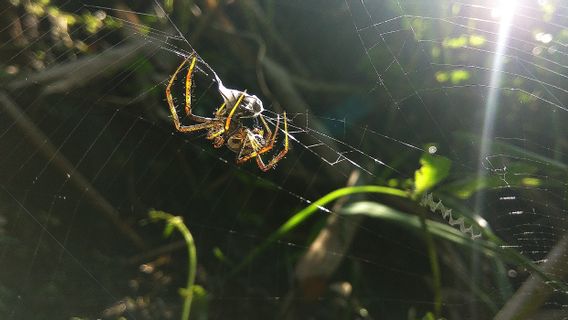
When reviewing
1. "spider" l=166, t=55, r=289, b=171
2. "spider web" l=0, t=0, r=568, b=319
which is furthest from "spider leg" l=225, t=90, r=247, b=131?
"spider web" l=0, t=0, r=568, b=319

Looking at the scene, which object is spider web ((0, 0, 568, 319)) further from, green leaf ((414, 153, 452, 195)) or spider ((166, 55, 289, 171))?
green leaf ((414, 153, 452, 195))

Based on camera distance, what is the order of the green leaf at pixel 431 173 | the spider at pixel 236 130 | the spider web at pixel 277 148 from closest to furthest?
the green leaf at pixel 431 173 < the spider at pixel 236 130 < the spider web at pixel 277 148

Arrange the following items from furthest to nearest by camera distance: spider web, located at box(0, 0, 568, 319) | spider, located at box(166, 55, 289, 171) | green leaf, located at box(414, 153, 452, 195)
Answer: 1. spider web, located at box(0, 0, 568, 319)
2. spider, located at box(166, 55, 289, 171)
3. green leaf, located at box(414, 153, 452, 195)

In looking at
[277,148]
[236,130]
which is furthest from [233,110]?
[277,148]

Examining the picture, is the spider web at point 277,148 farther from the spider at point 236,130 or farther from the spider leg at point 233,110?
the spider leg at point 233,110

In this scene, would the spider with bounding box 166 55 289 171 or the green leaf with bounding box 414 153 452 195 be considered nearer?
the green leaf with bounding box 414 153 452 195

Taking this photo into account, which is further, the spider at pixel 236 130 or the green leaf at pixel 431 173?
the spider at pixel 236 130

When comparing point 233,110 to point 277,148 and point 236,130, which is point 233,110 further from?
point 277,148

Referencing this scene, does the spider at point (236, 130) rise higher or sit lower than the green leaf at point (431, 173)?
lower

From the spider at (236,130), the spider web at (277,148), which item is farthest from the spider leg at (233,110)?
the spider web at (277,148)
